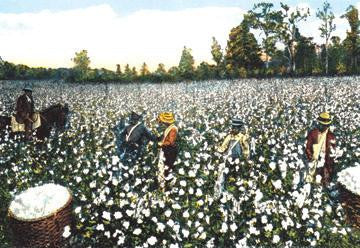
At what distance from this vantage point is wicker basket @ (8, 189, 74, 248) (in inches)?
240

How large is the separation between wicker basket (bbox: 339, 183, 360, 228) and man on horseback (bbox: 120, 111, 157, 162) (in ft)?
12.3

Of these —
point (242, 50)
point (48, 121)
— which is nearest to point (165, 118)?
point (48, 121)

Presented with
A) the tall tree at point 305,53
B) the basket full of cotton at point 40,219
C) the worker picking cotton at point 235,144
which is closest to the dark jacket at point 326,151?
the worker picking cotton at point 235,144

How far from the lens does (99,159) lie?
9695 millimetres

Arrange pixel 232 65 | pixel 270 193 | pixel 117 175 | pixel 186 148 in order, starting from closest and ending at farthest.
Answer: pixel 270 193
pixel 117 175
pixel 186 148
pixel 232 65

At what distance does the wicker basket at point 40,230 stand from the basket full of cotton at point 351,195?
14.4 ft

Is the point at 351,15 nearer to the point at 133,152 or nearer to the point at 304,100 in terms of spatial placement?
the point at 304,100

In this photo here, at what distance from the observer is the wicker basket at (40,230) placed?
609cm

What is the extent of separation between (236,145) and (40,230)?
11.9 ft

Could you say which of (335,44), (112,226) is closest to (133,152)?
(112,226)

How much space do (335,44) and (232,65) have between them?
27818mm

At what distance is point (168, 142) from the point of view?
8.12m

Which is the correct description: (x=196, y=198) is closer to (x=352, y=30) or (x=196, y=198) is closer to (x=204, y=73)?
(x=204, y=73)

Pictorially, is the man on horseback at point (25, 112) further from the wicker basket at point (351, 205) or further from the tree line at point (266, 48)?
the tree line at point (266, 48)
